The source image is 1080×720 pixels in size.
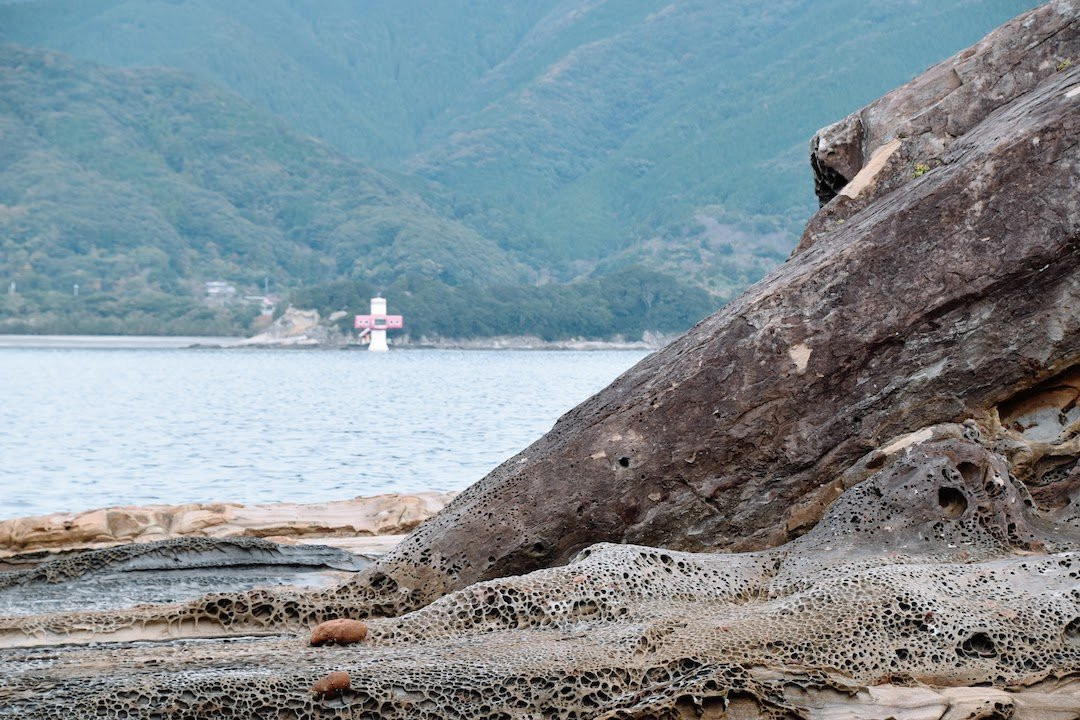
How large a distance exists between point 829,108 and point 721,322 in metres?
181

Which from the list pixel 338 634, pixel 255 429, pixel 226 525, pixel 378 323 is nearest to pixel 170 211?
pixel 378 323

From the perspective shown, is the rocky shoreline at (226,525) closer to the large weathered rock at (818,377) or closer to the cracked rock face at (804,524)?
the large weathered rock at (818,377)

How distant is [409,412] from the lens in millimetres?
52812

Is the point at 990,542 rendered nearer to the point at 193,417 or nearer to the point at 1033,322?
the point at 1033,322

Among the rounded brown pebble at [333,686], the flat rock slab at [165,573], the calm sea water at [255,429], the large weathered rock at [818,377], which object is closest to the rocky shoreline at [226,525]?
the flat rock slab at [165,573]

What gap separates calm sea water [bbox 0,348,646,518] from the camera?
91.7 feet

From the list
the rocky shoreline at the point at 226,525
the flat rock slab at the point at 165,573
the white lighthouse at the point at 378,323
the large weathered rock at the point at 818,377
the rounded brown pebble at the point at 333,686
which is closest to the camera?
the rounded brown pebble at the point at 333,686

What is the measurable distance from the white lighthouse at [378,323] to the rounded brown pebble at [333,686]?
116911 mm

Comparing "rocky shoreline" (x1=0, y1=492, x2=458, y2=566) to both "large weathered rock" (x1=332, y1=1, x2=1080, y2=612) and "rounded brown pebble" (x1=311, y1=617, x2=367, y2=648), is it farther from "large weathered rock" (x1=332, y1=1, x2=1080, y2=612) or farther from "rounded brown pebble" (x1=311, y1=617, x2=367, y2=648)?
"rounded brown pebble" (x1=311, y1=617, x2=367, y2=648)

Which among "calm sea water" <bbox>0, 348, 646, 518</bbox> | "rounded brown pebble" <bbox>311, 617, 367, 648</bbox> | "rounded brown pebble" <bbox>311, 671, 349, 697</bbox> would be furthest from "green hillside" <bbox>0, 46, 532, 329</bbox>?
"rounded brown pebble" <bbox>311, 671, 349, 697</bbox>

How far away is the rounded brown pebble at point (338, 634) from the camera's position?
21.6 ft

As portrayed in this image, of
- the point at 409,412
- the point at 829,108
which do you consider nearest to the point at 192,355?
the point at 409,412

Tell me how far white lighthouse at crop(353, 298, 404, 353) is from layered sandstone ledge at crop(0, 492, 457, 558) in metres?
108

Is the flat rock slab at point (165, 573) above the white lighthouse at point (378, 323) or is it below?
below
